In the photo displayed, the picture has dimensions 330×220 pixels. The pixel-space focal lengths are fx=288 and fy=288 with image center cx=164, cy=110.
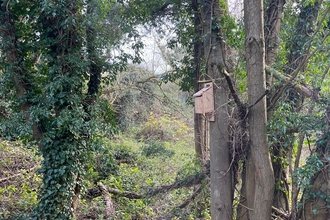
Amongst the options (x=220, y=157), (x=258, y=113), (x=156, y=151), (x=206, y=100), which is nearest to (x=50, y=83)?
(x=206, y=100)

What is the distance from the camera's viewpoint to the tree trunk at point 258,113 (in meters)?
3.24

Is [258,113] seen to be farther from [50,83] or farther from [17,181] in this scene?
[17,181]

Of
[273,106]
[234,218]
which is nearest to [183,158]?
[234,218]

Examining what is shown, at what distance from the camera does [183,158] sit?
12.6 meters

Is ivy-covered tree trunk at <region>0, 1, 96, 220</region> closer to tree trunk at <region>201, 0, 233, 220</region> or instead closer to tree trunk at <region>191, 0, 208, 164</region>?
tree trunk at <region>201, 0, 233, 220</region>

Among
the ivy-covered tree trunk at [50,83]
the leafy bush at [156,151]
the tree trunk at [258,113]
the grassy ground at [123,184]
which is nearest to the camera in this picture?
the tree trunk at [258,113]

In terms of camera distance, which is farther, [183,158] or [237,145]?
[183,158]

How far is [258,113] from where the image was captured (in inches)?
130

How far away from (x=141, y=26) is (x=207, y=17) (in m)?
3.30

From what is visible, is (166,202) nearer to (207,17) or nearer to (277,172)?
(277,172)

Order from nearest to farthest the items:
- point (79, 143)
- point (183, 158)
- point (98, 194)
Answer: point (79, 143), point (98, 194), point (183, 158)

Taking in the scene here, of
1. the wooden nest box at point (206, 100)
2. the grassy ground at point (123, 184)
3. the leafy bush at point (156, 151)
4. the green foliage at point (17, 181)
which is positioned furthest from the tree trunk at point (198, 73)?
the leafy bush at point (156, 151)

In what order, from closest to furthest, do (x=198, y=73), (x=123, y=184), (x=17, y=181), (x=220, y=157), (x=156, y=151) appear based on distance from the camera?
(x=220, y=157) → (x=198, y=73) → (x=17, y=181) → (x=123, y=184) → (x=156, y=151)

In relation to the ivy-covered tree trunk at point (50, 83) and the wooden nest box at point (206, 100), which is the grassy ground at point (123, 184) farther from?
the wooden nest box at point (206, 100)
